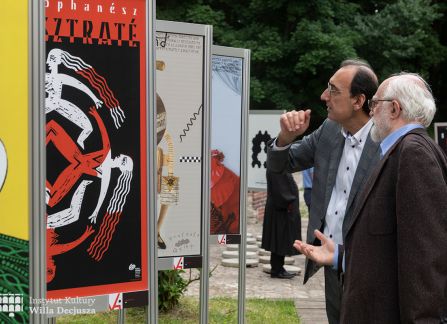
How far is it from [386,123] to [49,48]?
151cm

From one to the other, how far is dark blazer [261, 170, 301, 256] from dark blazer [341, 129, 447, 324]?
655 cm

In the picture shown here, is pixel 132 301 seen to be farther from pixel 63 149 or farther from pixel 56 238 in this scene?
pixel 63 149

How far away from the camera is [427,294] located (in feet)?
9.30

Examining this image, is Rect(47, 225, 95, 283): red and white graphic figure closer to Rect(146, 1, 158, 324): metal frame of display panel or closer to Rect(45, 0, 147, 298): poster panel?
Rect(45, 0, 147, 298): poster panel

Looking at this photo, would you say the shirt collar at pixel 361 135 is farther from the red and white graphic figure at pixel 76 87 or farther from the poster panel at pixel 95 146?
the red and white graphic figure at pixel 76 87

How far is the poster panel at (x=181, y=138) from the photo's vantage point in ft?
16.3

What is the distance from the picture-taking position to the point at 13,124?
123 inches

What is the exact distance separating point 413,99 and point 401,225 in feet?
1.97

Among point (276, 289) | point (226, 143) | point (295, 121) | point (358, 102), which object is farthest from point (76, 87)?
point (276, 289)

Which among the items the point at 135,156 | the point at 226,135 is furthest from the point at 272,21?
the point at 135,156

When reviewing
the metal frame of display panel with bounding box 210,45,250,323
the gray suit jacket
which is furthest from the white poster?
the metal frame of display panel with bounding box 210,45,250,323

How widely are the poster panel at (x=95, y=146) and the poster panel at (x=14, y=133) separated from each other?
0.23 metres

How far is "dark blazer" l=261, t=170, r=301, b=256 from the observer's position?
9812mm

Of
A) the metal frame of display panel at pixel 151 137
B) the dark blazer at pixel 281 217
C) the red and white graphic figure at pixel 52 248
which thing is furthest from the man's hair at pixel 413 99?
the dark blazer at pixel 281 217
